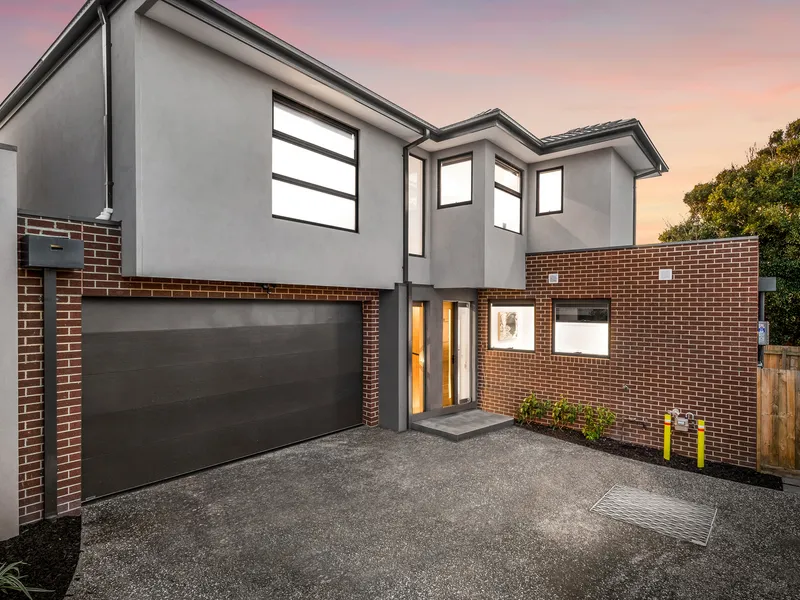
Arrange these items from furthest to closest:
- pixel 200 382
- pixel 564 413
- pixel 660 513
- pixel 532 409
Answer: pixel 532 409 < pixel 564 413 < pixel 200 382 < pixel 660 513

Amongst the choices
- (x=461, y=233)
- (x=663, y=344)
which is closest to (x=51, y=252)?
(x=461, y=233)

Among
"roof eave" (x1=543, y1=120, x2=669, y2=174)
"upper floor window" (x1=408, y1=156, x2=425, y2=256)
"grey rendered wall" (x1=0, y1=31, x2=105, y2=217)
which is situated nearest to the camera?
Result: "grey rendered wall" (x1=0, y1=31, x2=105, y2=217)

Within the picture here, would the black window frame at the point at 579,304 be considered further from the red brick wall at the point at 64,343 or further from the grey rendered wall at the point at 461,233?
the red brick wall at the point at 64,343

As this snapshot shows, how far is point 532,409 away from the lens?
7879 mm

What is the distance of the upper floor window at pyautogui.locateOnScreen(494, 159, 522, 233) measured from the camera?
26.6ft

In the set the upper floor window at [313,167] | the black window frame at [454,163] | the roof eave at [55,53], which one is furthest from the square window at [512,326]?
the roof eave at [55,53]

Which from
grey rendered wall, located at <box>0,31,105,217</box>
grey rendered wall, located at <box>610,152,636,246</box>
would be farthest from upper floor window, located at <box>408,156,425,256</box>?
grey rendered wall, located at <box>0,31,105,217</box>

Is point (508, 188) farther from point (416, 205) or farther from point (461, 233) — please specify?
point (416, 205)

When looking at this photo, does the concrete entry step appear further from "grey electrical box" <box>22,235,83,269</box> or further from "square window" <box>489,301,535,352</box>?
"grey electrical box" <box>22,235,83,269</box>

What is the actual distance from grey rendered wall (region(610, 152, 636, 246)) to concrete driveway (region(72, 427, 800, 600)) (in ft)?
16.4

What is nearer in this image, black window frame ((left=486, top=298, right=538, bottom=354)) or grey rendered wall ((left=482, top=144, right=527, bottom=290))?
grey rendered wall ((left=482, top=144, right=527, bottom=290))

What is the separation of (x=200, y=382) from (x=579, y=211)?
25.6 feet

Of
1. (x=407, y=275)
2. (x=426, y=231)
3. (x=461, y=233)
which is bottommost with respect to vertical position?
(x=407, y=275)

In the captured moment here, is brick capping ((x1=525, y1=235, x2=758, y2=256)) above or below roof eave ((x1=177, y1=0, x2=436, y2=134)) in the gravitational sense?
below
